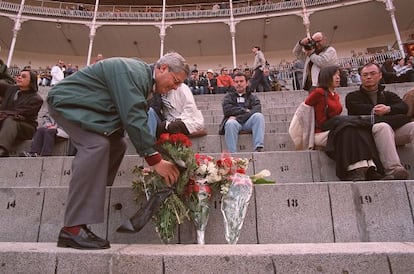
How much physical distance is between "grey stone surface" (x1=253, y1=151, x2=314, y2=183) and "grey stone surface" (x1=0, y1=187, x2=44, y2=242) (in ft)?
7.41

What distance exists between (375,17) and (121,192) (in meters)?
20.3

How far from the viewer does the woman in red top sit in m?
2.98

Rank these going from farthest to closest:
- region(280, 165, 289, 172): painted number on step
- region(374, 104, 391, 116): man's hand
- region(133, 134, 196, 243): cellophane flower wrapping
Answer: region(280, 165, 289, 172): painted number on step → region(374, 104, 391, 116): man's hand → region(133, 134, 196, 243): cellophane flower wrapping

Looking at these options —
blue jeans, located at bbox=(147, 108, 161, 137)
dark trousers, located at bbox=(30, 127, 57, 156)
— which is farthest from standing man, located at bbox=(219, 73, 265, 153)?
dark trousers, located at bbox=(30, 127, 57, 156)

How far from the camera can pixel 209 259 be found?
1596 mm

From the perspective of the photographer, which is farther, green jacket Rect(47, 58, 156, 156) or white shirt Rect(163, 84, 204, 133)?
white shirt Rect(163, 84, 204, 133)

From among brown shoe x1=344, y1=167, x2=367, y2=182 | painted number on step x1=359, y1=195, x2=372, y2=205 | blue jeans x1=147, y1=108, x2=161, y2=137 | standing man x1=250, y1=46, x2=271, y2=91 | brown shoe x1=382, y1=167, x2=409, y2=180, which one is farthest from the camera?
standing man x1=250, y1=46, x2=271, y2=91

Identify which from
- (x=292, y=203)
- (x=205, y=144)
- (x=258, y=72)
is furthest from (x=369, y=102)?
(x=258, y=72)

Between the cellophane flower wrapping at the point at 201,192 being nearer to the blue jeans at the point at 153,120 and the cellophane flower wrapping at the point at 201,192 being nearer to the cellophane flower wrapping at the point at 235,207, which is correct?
the cellophane flower wrapping at the point at 235,207

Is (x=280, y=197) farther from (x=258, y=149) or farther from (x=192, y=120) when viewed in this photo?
(x=192, y=120)

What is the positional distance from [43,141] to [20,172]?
0.72 metres

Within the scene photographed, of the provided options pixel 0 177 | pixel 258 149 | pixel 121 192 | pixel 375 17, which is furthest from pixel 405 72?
pixel 375 17

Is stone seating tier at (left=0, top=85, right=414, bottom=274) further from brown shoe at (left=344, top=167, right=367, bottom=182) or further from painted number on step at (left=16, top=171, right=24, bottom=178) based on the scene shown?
brown shoe at (left=344, top=167, right=367, bottom=182)

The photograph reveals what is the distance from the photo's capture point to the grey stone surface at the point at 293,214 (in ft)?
8.02
